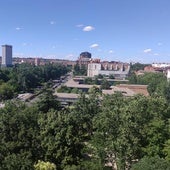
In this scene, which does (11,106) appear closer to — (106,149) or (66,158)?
(66,158)

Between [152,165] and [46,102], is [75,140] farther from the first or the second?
[46,102]

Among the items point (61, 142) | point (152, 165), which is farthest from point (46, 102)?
point (152, 165)

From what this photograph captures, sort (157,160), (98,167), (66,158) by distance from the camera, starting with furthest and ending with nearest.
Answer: (66,158) → (98,167) → (157,160)

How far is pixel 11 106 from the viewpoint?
74.9 ft

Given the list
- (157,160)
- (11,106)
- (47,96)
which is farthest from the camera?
(47,96)

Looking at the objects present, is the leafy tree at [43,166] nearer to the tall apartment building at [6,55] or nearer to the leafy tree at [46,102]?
the leafy tree at [46,102]

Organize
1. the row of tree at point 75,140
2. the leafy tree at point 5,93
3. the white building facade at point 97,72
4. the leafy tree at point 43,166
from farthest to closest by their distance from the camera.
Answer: the white building facade at point 97,72 < the leafy tree at point 5,93 < the row of tree at point 75,140 < the leafy tree at point 43,166

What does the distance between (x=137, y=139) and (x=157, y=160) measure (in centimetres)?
424

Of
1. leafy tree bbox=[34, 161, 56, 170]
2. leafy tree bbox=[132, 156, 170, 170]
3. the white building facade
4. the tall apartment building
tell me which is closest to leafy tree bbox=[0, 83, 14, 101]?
leafy tree bbox=[34, 161, 56, 170]

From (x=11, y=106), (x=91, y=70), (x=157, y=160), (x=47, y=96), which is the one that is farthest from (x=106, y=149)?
(x=91, y=70)

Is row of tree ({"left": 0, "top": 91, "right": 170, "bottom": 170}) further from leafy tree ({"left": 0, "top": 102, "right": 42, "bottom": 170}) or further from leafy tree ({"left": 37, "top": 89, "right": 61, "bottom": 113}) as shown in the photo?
leafy tree ({"left": 37, "top": 89, "right": 61, "bottom": 113})

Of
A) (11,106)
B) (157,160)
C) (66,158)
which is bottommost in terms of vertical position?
(66,158)

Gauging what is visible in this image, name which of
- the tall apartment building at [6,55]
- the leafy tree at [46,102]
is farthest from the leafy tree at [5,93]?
the tall apartment building at [6,55]

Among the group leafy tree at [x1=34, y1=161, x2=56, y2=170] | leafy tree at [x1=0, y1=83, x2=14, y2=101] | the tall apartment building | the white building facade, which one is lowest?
leafy tree at [x1=34, y1=161, x2=56, y2=170]
